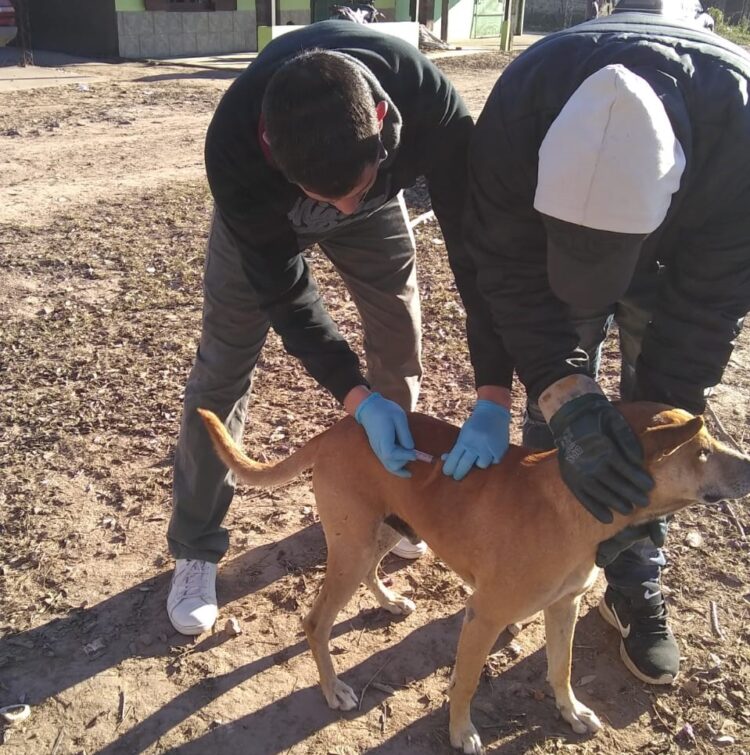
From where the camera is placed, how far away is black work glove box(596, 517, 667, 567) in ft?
8.14

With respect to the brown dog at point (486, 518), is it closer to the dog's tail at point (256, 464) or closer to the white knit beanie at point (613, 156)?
the dog's tail at point (256, 464)

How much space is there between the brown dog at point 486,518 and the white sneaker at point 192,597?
1.71 feet

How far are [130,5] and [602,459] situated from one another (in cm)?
1849

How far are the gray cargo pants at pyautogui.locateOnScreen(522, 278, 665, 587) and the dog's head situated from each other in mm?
640

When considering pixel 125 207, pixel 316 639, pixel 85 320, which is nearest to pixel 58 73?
pixel 125 207

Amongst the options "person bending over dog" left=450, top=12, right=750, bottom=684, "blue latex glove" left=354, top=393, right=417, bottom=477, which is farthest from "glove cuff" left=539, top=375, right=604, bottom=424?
"blue latex glove" left=354, top=393, right=417, bottom=477

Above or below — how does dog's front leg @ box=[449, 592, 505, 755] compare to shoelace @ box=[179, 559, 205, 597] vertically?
above

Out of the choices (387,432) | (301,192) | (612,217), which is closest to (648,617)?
(387,432)

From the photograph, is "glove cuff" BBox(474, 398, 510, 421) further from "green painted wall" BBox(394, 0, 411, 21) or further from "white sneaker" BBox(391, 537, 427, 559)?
"green painted wall" BBox(394, 0, 411, 21)

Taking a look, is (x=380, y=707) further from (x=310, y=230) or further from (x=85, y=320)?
(x=85, y=320)

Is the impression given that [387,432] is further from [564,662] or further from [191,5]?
[191,5]

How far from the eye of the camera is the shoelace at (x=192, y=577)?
3.31m

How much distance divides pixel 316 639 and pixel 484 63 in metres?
19.1

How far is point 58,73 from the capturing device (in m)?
15.2
